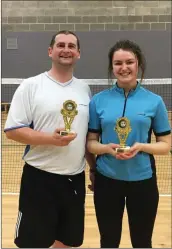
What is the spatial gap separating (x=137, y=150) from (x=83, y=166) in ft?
1.39

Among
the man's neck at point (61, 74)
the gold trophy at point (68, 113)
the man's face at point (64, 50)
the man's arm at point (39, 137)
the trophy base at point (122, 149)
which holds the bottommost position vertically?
the trophy base at point (122, 149)

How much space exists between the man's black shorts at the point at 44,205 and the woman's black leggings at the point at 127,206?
0.16 m

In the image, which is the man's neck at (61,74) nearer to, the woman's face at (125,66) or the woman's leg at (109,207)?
the woman's face at (125,66)

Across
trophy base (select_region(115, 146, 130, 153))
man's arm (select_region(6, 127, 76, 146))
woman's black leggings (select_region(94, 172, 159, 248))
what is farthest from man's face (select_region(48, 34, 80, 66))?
woman's black leggings (select_region(94, 172, 159, 248))

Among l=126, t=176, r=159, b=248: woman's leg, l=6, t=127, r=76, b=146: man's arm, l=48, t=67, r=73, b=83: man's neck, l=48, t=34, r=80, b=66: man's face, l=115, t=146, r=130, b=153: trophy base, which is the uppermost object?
l=48, t=34, r=80, b=66: man's face

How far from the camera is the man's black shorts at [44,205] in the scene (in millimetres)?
2090

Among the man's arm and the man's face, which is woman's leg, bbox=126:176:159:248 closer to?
the man's arm

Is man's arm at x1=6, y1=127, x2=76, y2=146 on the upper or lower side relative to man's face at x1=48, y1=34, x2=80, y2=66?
lower

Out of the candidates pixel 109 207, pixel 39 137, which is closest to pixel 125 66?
pixel 39 137

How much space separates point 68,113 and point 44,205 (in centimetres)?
56

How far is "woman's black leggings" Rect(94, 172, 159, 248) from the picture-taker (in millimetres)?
2045

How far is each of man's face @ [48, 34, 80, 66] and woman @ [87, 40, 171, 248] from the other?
0.21 m

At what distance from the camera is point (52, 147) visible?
6.82 ft

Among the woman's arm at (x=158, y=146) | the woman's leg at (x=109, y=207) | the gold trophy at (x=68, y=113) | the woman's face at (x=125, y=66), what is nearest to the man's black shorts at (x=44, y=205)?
the woman's leg at (x=109, y=207)
